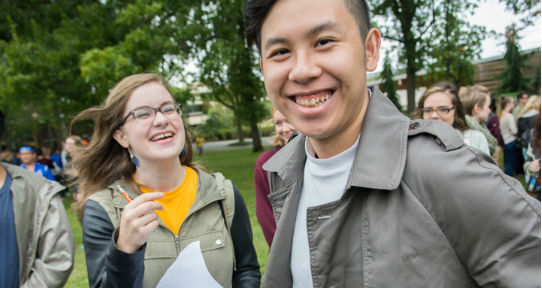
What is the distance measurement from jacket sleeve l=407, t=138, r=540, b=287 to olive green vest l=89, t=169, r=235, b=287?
1.42m

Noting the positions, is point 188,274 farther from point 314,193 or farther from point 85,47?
point 85,47

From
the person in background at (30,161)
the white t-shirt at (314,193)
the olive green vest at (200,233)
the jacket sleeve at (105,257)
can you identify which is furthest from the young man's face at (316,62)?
the person in background at (30,161)

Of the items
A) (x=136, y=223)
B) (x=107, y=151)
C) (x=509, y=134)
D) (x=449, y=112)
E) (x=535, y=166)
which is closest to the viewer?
(x=136, y=223)

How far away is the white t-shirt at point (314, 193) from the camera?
1.35 metres

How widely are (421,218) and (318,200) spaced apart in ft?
1.37

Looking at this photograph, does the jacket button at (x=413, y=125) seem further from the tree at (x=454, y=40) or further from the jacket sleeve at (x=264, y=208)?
the tree at (x=454, y=40)

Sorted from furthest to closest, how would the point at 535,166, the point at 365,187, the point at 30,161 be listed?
1. the point at 30,161
2. the point at 535,166
3. the point at 365,187

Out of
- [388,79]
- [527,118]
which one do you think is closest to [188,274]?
[527,118]

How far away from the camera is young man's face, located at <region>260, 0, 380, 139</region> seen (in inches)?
47.7

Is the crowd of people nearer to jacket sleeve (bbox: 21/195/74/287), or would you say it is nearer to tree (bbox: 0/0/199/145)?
jacket sleeve (bbox: 21/195/74/287)

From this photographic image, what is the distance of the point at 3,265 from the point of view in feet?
7.63

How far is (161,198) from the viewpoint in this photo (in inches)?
76.4

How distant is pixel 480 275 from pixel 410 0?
404 inches

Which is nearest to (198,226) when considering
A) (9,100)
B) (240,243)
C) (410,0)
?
(240,243)
